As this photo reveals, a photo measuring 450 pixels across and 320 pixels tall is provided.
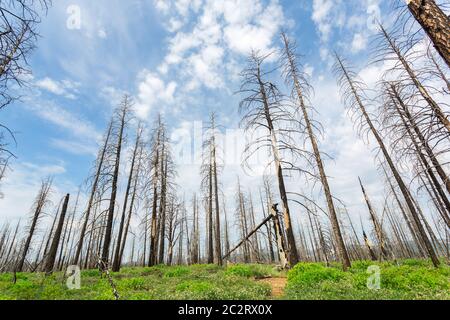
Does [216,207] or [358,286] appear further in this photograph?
[216,207]

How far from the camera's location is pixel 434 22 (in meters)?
3.33

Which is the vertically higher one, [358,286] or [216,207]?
[216,207]

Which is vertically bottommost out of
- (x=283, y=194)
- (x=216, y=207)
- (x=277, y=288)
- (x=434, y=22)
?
(x=277, y=288)

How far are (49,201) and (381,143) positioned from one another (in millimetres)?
35376

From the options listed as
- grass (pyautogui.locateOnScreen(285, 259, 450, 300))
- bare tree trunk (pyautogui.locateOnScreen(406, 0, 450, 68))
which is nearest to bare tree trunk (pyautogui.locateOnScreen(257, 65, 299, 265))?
grass (pyautogui.locateOnScreen(285, 259, 450, 300))

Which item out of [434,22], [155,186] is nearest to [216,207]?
[155,186]

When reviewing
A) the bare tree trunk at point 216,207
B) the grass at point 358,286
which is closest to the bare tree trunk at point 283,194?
the grass at point 358,286

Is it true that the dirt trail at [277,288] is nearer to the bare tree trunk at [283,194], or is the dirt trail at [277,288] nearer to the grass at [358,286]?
the grass at [358,286]

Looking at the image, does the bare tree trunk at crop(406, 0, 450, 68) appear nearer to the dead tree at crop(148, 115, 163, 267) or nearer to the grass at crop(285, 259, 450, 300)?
the grass at crop(285, 259, 450, 300)

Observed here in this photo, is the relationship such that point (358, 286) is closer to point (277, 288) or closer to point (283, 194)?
point (277, 288)

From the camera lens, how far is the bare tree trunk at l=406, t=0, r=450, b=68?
3.18 m

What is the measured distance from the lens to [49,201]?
26.4 meters

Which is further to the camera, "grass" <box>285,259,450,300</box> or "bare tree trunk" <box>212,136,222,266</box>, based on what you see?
"bare tree trunk" <box>212,136,222,266</box>
